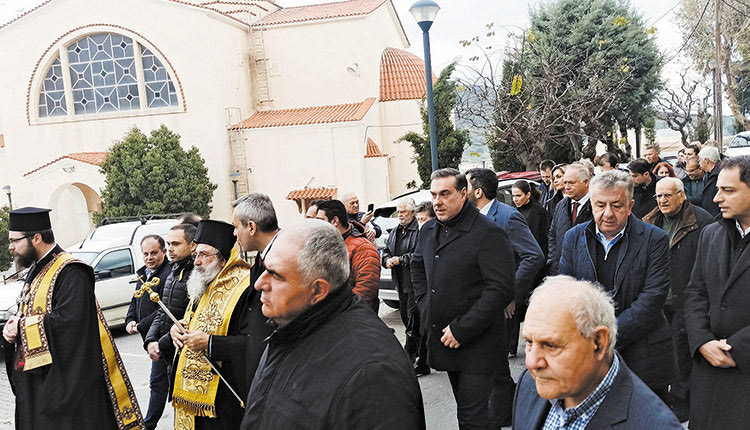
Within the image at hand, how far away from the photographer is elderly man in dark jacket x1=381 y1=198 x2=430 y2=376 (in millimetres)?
7270

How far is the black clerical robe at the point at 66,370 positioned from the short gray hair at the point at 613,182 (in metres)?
3.54

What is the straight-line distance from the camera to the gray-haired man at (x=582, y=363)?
6.61 ft

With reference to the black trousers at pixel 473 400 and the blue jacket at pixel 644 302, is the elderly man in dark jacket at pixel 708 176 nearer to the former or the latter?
the blue jacket at pixel 644 302

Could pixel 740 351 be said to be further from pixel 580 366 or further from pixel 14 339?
pixel 14 339

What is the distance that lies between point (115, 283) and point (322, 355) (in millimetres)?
9330

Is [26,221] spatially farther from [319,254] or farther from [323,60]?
[323,60]

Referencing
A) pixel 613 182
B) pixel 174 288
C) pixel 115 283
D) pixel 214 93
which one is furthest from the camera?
pixel 214 93

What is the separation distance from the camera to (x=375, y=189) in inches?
989

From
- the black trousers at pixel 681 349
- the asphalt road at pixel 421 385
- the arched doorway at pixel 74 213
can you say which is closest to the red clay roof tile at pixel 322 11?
the arched doorway at pixel 74 213

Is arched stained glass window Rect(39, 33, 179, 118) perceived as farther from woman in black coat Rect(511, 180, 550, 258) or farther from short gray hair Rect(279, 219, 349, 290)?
short gray hair Rect(279, 219, 349, 290)

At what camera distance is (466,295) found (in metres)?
4.30

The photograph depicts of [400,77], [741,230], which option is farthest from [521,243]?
[400,77]

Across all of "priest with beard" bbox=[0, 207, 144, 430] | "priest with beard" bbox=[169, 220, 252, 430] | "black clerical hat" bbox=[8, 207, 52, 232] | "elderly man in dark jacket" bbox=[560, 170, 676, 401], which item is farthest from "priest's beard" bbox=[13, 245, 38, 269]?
"elderly man in dark jacket" bbox=[560, 170, 676, 401]

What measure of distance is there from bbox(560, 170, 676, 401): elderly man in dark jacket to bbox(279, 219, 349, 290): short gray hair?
1934mm
